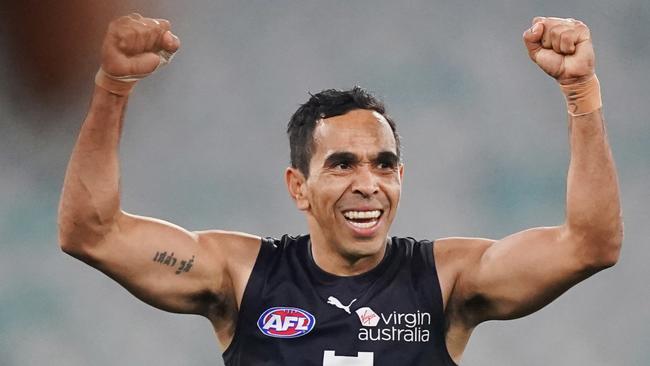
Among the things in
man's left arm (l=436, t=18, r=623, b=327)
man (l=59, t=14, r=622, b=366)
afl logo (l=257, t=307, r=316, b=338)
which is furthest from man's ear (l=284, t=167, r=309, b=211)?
man's left arm (l=436, t=18, r=623, b=327)

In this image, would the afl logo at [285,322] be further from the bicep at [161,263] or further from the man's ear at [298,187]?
the man's ear at [298,187]

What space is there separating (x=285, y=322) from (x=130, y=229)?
568 millimetres

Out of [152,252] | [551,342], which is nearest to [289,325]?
[152,252]

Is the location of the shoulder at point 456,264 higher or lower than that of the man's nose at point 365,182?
lower

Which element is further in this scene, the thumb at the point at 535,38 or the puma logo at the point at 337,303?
the puma logo at the point at 337,303

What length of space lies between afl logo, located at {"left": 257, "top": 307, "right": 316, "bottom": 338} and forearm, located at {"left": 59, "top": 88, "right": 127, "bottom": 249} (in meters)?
0.60

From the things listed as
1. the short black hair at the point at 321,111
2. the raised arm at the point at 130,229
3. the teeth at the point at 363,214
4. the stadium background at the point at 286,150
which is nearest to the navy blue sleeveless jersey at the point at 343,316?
the raised arm at the point at 130,229

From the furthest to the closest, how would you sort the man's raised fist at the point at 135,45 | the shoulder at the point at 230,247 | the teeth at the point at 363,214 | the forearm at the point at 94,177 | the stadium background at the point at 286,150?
the stadium background at the point at 286,150, the shoulder at the point at 230,247, the teeth at the point at 363,214, the forearm at the point at 94,177, the man's raised fist at the point at 135,45

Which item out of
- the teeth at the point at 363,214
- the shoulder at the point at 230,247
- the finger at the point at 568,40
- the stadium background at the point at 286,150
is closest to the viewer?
the finger at the point at 568,40

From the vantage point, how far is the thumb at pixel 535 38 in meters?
3.13

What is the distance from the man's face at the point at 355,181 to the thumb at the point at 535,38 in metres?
0.65

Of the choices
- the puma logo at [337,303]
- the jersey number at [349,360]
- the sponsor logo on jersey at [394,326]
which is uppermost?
the puma logo at [337,303]

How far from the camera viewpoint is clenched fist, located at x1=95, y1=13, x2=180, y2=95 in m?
3.19

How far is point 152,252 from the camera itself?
3.55 meters
